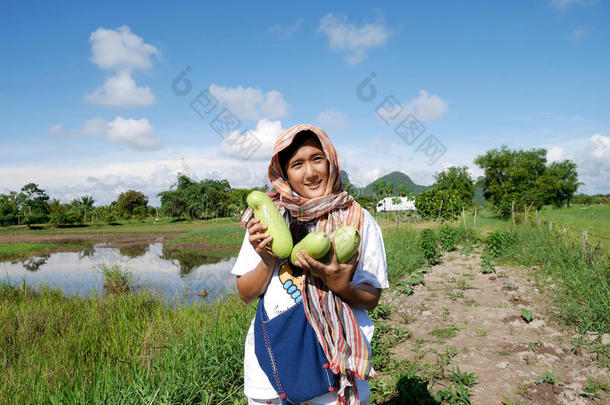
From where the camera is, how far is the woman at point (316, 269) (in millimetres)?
1373

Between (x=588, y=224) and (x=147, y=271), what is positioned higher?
(x=588, y=224)

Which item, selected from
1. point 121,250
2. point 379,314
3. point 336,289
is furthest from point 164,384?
point 121,250

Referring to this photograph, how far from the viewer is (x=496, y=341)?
4.33 m

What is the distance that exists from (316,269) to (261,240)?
0.26 m

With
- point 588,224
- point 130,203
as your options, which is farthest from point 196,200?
point 588,224

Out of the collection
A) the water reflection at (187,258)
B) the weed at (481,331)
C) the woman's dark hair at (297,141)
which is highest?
the woman's dark hair at (297,141)

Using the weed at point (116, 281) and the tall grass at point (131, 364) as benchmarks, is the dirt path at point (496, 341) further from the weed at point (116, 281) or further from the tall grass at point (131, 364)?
the weed at point (116, 281)

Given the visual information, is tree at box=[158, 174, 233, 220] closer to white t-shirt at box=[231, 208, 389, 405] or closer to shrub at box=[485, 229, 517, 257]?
shrub at box=[485, 229, 517, 257]

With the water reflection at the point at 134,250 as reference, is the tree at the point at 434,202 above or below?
above

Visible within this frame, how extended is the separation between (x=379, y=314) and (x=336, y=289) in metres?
4.49

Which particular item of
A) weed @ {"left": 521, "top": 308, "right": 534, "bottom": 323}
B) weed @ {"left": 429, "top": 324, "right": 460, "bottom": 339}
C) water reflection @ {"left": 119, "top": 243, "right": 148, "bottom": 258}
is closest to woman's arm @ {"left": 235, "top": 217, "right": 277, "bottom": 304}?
weed @ {"left": 429, "top": 324, "right": 460, "bottom": 339}

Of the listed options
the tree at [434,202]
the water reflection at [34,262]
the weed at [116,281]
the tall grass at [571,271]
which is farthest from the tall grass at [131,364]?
the tree at [434,202]

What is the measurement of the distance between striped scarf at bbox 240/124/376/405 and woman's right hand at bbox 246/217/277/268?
0.18 metres

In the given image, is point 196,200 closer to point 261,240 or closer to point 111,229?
point 111,229
